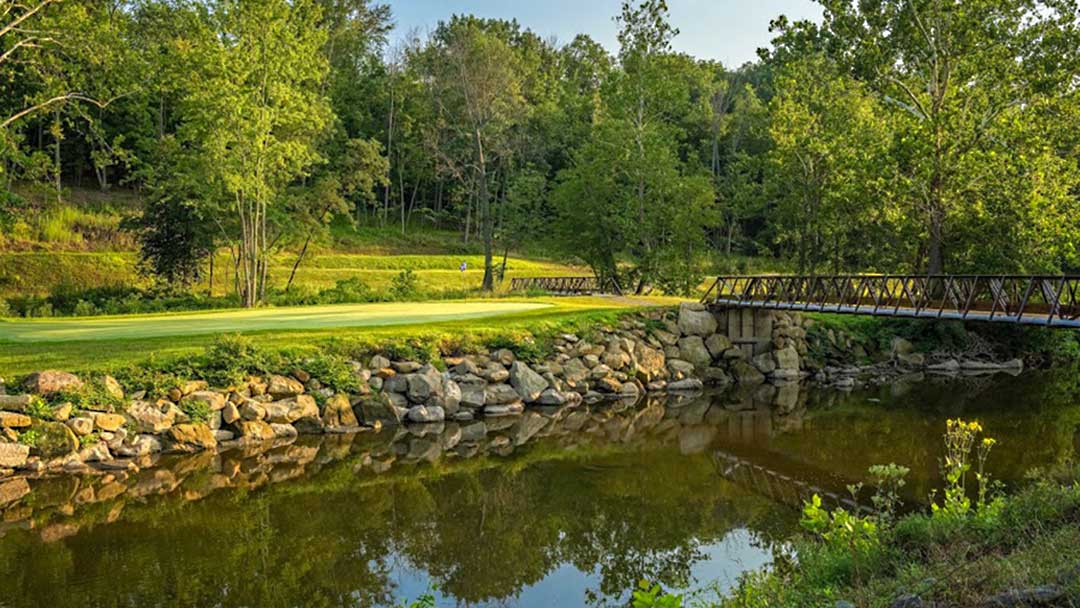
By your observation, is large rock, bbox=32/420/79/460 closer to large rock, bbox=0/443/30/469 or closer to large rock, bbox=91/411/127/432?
large rock, bbox=0/443/30/469

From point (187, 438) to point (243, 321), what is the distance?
8.21m

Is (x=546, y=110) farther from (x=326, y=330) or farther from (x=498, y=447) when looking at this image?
(x=498, y=447)

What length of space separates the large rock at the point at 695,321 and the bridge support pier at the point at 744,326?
0.38m

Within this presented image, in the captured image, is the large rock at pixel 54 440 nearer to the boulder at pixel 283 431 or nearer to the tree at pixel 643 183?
the boulder at pixel 283 431

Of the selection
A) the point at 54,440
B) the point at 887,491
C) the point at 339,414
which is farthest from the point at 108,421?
the point at 887,491

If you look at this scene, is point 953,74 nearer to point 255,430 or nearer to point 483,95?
point 483,95

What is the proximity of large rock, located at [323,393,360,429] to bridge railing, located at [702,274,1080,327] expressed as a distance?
14.3 m

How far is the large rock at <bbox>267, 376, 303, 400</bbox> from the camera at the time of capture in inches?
695

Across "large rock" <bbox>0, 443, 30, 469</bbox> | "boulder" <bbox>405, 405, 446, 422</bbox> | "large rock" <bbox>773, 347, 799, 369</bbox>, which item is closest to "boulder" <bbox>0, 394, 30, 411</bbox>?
"large rock" <bbox>0, 443, 30, 469</bbox>

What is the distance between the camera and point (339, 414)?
58.9 feet

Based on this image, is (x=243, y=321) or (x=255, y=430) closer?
(x=255, y=430)

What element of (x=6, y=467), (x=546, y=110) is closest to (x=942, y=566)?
(x=6, y=467)

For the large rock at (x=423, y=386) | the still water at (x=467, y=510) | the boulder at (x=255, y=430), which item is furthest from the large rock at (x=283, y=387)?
the large rock at (x=423, y=386)

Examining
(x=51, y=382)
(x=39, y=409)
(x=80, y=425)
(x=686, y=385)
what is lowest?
(x=686, y=385)
